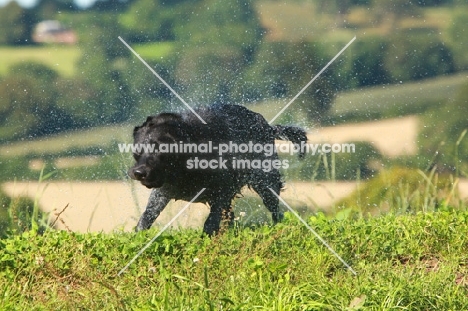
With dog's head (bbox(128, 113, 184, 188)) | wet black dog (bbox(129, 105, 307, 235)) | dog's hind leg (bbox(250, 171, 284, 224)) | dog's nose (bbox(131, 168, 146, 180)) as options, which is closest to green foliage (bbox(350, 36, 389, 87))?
dog's hind leg (bbox(250, 171, 284, 224))

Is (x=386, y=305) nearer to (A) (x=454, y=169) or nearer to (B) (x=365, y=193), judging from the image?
(B) (x=365, y=193)

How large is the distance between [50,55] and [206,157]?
4.94m

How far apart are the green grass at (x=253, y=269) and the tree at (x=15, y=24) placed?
5.36 m

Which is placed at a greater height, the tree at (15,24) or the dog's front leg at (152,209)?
the tree at (15,24)

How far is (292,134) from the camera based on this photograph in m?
9.87

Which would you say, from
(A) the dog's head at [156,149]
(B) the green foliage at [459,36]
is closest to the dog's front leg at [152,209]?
(A) the dog's head at [156,149]

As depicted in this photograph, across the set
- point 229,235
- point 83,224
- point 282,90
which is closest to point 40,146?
point 83,224

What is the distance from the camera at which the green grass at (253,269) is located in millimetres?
6645

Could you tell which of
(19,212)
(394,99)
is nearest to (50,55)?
(19,212)

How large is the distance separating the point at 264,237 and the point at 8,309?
2.06 m

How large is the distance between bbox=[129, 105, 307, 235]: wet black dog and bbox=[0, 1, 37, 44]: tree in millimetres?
4804

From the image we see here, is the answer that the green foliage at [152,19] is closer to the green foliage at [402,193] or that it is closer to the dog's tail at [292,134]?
the green foliage at [402,193]

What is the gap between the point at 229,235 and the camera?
26.7ft

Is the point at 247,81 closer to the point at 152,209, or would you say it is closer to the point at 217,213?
the point at 152,209
